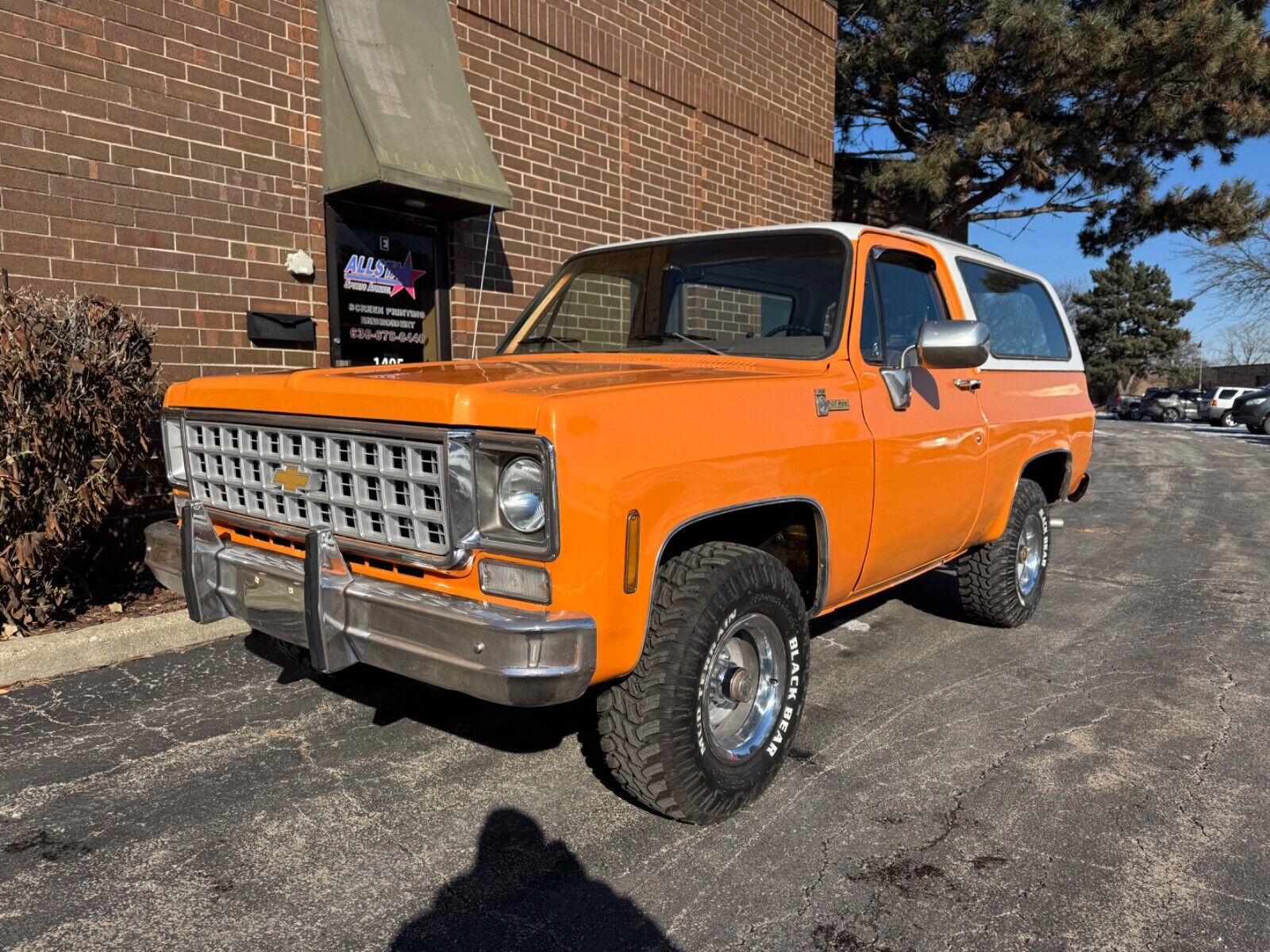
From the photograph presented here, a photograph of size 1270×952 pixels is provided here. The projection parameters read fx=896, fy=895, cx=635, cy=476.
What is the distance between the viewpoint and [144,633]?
4.62m

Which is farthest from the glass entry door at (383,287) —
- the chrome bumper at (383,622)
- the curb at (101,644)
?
the chrome bumper at (383,622)

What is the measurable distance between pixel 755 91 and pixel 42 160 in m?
8.18

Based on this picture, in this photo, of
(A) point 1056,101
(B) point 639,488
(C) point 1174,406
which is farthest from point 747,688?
(C) point 1174,406

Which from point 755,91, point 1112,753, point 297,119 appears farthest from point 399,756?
point 755,91

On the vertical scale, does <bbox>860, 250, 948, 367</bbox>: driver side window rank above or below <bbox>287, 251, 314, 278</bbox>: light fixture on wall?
below

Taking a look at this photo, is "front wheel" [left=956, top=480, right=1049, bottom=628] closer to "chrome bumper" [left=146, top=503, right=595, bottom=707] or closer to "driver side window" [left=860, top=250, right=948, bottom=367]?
"driver side window" [left=860, top=250, right=948, bottom=367]

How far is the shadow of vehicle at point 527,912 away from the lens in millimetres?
2342

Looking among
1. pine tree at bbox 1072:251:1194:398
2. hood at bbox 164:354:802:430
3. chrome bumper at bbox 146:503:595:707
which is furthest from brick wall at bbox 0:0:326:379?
pine tree at bbox 1072:251:1194:398

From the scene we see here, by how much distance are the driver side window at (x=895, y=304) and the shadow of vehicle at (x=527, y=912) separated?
87.6 inches

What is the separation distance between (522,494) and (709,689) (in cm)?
95

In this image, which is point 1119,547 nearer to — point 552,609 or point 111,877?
point 552,609

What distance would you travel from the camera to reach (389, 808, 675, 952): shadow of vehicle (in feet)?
7.68

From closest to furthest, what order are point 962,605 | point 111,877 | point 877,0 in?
point 111,877 → point 962,605 → point 877,0

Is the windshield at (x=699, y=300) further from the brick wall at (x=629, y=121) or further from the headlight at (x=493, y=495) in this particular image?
the brick wall at (x=629, y=121)
